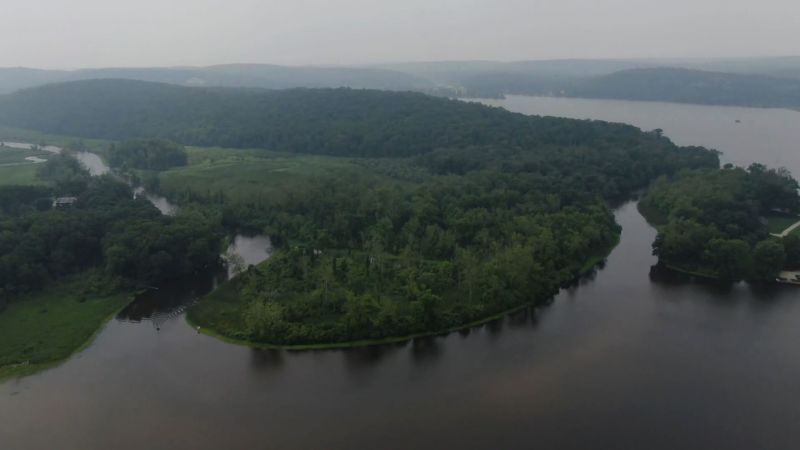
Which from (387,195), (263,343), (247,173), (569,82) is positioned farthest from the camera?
(569,82)

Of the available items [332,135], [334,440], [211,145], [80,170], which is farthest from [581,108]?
[334,440]

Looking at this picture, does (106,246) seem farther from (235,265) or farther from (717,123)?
(717,123)

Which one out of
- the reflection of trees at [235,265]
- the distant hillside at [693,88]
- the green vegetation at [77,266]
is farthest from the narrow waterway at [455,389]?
the distant hillside at [693,88]

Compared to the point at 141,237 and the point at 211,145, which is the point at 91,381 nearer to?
the point at 141,237

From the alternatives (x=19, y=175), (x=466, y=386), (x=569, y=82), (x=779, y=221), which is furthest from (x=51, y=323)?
(x=569, y=82)

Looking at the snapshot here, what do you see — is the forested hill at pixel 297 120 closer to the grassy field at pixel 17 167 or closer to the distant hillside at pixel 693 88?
the grassy field at pixel 17 167

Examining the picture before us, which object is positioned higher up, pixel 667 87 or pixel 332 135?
pixel 667 87
